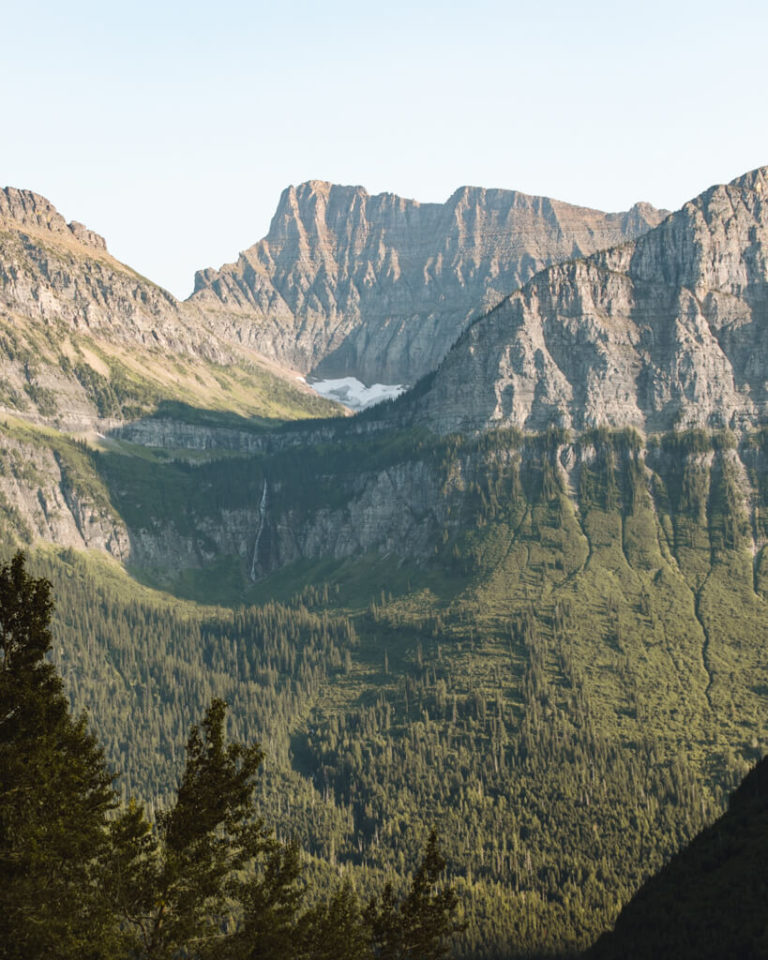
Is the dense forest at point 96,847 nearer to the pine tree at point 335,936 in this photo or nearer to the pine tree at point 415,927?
the pine tree at point 335,936

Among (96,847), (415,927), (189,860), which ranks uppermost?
(96,847)

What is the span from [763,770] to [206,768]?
14606 cm

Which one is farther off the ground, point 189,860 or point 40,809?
point 40,809

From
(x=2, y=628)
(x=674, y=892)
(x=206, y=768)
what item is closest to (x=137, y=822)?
(x=206, y=768)

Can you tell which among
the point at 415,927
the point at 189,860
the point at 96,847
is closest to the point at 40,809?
the point at 96,847

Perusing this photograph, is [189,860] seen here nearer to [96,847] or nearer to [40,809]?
[96,847]

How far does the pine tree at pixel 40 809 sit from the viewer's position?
170 ft

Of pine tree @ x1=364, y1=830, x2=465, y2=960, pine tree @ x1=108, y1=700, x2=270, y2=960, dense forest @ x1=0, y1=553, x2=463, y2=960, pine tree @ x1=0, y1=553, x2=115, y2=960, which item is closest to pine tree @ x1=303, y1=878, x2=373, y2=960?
dense forest @ x1=0, y1=553, x2=463, y2=960

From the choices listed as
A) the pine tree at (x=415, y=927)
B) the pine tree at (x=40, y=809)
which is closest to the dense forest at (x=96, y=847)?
the pine tree at (x=40, y=809)

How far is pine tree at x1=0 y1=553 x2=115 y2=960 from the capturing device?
51688 millimetres

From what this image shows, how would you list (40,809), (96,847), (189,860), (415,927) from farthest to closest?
(415,927), (189,860), (96,847), (40,809)

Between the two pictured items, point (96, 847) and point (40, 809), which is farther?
point (96, 847)

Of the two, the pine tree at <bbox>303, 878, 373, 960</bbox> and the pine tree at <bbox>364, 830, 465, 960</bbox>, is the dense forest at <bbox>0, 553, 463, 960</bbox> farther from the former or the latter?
the pine tree at <bbox>364, 830, 465, 960</bbox>

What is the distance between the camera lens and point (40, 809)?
54031 mm
